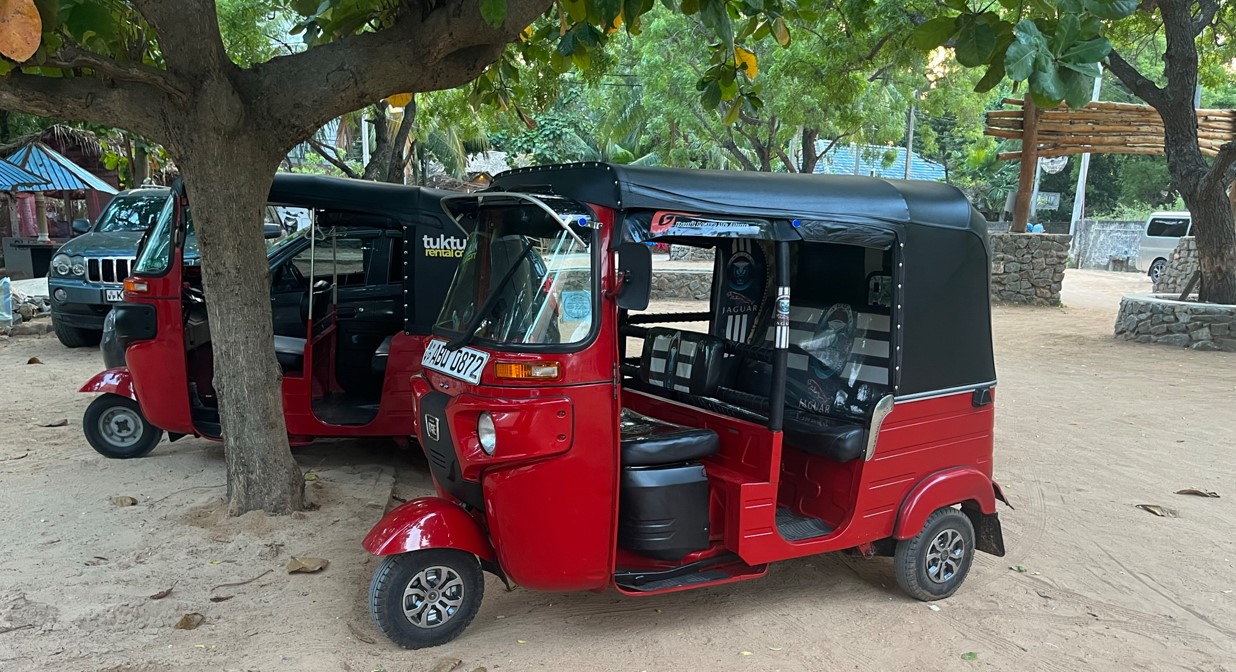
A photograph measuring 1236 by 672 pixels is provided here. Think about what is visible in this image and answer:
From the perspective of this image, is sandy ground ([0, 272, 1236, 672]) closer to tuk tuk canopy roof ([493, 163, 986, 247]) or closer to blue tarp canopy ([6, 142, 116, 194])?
tuk tuk canopy roof ([493, 163, 986, 247])

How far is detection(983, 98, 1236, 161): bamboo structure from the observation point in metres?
17.1

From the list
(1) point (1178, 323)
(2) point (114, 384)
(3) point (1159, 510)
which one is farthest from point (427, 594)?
(1) point (1178, 323)

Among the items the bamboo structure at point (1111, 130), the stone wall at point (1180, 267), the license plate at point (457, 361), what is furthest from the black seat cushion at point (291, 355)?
the stone wall at point (1180, 267)

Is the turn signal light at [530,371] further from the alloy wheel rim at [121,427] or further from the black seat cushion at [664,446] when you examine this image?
the alloy wheel rim at [121,427]

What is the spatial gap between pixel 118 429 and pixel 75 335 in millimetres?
5807

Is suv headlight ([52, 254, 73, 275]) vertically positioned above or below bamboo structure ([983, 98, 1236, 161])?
below

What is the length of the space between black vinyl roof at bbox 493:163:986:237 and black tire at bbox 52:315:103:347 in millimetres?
9529

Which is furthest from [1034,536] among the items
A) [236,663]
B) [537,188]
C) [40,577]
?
[40,577]

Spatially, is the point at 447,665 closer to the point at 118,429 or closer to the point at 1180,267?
the point at 118,429

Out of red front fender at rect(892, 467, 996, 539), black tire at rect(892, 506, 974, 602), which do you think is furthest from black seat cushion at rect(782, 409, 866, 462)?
black tire at rect(892, 506, 974, 602)

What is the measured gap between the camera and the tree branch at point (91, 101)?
14.3 ft

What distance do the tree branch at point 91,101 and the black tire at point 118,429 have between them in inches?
109

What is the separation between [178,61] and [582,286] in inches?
109

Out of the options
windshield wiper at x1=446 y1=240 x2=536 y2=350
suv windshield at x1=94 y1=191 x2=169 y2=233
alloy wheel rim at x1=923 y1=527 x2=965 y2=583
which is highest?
suv windshield at x1=94 y1=191 x2=169 y2=233
